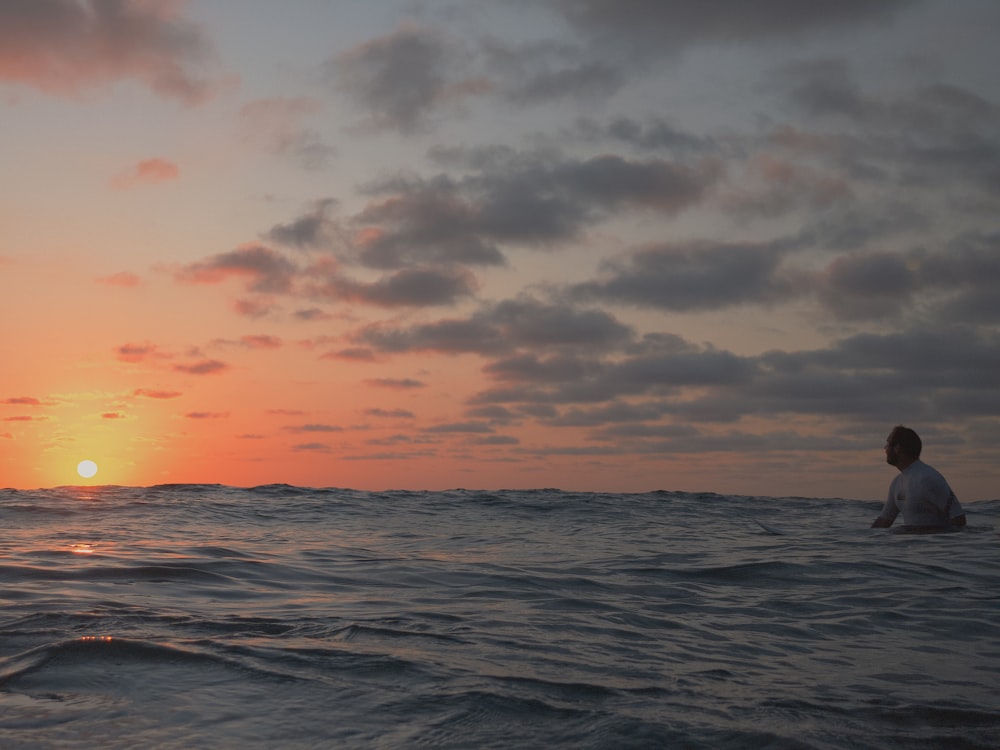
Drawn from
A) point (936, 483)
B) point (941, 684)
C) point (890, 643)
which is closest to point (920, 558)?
point (936, 483)

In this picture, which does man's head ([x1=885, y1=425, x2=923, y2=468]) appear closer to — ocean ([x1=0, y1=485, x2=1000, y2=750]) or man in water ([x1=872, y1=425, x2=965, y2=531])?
man in water ([x1=872, y1=425, x2=965, y2=531])

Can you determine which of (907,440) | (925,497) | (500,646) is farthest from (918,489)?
(500,646)

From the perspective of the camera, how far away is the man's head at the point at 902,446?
12.7 meters

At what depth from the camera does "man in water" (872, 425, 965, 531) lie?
12703mm

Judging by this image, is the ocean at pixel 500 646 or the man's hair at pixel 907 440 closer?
the ocean at pixel 500 646

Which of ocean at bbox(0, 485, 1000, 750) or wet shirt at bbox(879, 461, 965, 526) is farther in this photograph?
wet shirt at bbox(879, 461, 965, 526)

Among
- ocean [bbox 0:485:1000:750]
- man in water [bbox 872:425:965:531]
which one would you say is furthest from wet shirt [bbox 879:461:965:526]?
ocean [bbox 0:485:1000:750]

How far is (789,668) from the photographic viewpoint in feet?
17.5

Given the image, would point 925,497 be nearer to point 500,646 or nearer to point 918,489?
point 918,489

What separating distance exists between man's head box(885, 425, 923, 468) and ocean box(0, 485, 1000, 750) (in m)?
1.29

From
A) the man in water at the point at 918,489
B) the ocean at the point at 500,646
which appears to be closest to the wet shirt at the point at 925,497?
the man in water at the point at 918,489

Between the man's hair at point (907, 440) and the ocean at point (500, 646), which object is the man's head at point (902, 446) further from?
the ocean at point (500, 646)

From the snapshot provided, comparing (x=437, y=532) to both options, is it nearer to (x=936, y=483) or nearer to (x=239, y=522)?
(x=239, y=522)

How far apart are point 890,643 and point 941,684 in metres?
1.29
